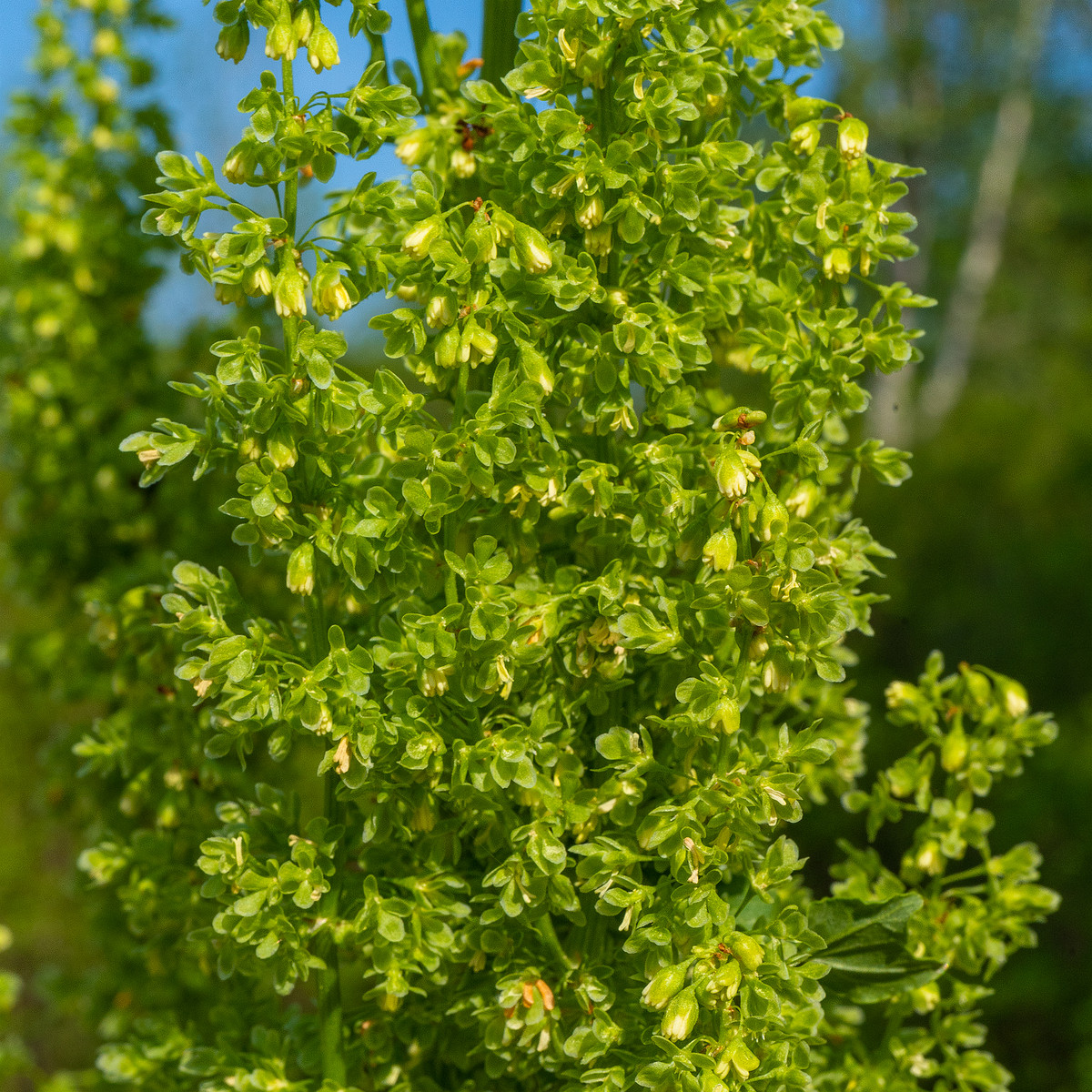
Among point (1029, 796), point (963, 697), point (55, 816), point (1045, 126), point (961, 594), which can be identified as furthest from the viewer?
point (1045, 126)

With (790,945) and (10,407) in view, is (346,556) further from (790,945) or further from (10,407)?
(10,407)

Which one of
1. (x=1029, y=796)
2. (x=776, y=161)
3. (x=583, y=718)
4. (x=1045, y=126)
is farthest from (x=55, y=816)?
(x=1045, y=126)

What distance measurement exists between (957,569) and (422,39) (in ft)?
15.5

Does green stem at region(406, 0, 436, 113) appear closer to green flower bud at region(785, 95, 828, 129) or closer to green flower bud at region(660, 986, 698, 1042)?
green flower bud at region(785, 95, 828, 129)

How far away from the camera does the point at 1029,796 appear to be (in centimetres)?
365

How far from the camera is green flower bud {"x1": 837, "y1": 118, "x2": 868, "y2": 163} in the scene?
2.93 feet

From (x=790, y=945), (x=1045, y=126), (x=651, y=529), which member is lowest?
(x=790, y=945)

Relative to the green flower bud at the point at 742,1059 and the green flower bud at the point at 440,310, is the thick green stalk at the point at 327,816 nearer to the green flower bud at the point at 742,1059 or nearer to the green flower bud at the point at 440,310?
the green flower bud at the point at 440,310

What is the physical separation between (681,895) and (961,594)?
15.0ft

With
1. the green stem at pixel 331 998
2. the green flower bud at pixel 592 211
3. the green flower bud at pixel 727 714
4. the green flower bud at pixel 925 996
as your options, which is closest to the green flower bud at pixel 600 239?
the green flower bud at pixel 592 211

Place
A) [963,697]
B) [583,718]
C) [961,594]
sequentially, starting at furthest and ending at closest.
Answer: [961,594] < [963,697] < [583,718]

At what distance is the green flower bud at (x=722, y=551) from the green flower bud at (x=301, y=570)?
0.27 metres

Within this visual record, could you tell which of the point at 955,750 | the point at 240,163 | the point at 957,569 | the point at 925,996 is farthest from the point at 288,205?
the point at 957,569

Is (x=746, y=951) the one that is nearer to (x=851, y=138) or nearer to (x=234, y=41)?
(x=851, y=138)
